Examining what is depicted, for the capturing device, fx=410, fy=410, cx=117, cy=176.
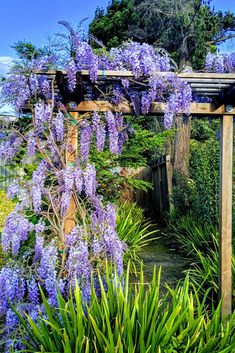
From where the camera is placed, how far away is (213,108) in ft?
12.4

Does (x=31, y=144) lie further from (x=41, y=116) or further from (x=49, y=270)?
(x=49, y=270)

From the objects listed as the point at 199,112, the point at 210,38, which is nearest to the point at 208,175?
the point at 199,112

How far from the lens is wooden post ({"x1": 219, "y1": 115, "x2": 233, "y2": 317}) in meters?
3.81

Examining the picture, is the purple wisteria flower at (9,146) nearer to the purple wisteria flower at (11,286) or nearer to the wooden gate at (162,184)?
the purple wisteria flower at (11,286)

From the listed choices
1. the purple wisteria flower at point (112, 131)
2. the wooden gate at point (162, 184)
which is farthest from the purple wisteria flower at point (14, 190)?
→ the wooden gate at point (162, 184)

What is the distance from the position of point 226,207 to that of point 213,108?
930 mm

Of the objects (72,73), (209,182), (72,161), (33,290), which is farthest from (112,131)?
(209,182)

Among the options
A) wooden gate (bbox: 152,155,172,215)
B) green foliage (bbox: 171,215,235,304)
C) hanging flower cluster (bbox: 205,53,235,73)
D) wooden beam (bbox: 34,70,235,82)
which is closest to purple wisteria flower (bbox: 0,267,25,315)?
wooden beam (bbox: 34,70,235,82)

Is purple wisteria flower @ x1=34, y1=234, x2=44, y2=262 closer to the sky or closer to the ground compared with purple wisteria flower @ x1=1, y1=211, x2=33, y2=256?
closer to the ground

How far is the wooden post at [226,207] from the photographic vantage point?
3807 millimetres

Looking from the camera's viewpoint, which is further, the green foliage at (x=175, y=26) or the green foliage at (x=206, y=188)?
the green foliage at (x=175, y=26)

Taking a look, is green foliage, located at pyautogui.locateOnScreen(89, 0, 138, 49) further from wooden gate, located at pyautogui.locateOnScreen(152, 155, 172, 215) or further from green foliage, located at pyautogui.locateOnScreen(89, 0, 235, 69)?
wooden gate, located at pyautogui.locateOnScreen(152, 155, 172, 215)

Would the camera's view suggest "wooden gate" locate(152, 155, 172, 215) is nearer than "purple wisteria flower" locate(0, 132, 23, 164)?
No

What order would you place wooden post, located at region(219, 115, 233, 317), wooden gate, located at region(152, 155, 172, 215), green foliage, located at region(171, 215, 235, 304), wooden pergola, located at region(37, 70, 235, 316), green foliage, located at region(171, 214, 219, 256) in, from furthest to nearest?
wooden gate, located at region(152, 155, 172, 215)
green foliage, located at region(171, 214, 219, 256)
green foliage, located at region(171, 215, 235, 304)
wooden post, located at region(219, 115, 233, 317)
wooden pergola, located at region(37, 70, 235, 316)
